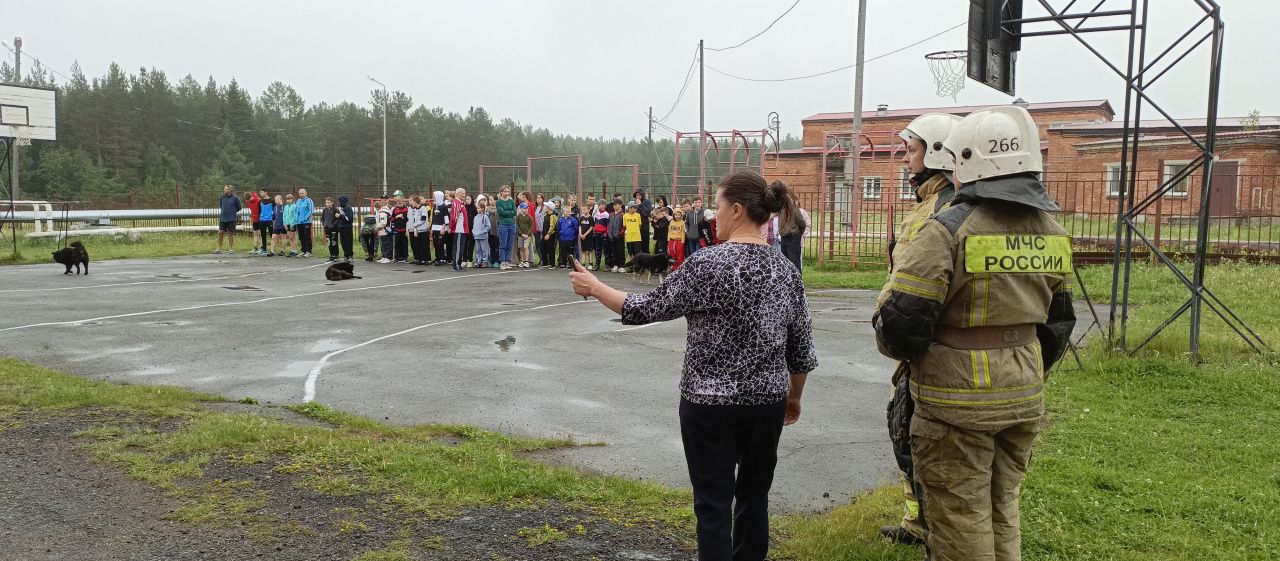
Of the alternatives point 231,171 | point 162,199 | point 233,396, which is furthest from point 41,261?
point 231,171

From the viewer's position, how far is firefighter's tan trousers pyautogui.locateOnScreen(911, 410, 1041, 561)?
3.20m

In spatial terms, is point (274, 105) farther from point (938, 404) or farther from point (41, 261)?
point (938, 404)

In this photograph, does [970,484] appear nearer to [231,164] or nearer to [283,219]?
[283,219]

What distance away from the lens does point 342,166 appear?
77.1 metres

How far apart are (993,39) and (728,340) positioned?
7.61 meters

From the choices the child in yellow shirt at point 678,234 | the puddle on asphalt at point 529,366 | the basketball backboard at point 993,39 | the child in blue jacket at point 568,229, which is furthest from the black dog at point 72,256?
the basketball backboard at point 993,39

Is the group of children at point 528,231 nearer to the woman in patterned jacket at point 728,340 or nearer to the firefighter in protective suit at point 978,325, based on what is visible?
the woman in patterned jacket at point 728,340

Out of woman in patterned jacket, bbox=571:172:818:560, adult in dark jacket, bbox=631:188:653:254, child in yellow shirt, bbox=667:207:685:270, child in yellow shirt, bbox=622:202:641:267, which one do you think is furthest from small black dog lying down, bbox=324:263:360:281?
woman in patterned jacket, bbox=571:172:818:560

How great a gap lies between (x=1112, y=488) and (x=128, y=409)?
6.93 metres

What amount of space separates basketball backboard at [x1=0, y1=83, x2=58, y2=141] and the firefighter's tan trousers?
2973cm

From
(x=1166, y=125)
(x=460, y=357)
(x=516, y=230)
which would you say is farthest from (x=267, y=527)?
(x=1166, y=125)

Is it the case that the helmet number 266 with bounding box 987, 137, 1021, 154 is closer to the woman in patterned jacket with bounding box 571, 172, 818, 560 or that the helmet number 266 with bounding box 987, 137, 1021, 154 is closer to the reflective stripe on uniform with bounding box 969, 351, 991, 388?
the reflective stripe on uniform with bounding box 969, 351, 991, 388

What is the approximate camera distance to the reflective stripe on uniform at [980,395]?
3.16 metres

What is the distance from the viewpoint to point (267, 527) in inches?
179
